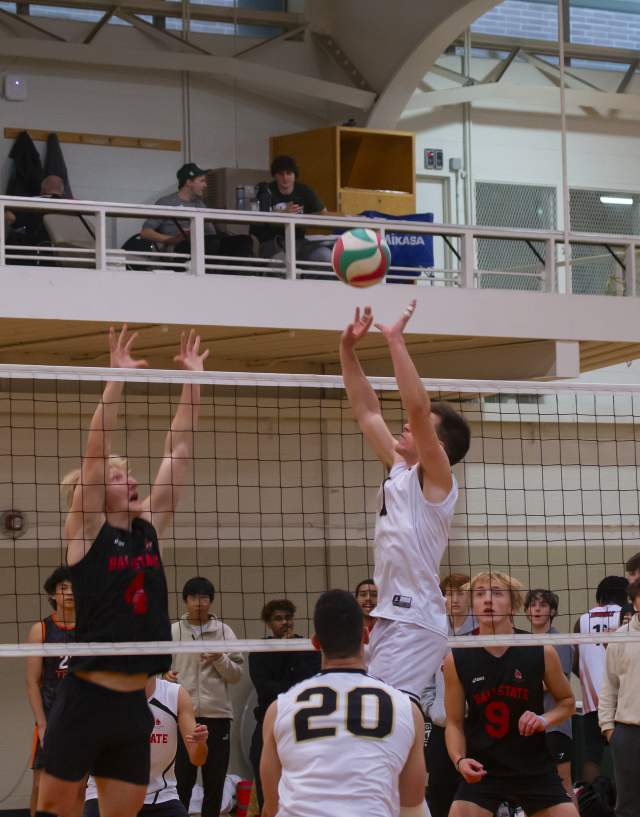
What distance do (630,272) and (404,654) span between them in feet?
27.3

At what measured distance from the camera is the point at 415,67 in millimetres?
14680

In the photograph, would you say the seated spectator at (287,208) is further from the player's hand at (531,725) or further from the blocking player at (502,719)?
the player's hand at (531,725)

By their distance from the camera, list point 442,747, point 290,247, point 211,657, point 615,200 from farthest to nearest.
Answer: point 615,200
point 290,247
point 211,657
point 442,747

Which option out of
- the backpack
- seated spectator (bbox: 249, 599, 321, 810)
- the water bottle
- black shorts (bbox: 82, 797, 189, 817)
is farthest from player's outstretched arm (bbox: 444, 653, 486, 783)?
the water bottle

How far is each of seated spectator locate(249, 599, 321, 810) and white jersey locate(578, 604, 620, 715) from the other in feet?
6.91

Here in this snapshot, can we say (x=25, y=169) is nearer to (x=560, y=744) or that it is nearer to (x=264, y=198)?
(x=264, y=198)

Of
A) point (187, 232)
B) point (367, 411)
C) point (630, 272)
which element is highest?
point (187, 232)

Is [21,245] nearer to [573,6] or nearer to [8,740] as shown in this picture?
[8,740]

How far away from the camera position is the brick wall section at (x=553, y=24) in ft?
52.7

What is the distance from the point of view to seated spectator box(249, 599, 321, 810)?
33.2 feet

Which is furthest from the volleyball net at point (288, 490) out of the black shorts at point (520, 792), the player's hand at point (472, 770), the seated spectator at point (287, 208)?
the player's hand at point (472, 770)

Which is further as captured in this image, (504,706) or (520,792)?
(504,706)

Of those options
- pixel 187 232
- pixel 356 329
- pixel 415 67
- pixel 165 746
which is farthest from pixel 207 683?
pixel 415 67

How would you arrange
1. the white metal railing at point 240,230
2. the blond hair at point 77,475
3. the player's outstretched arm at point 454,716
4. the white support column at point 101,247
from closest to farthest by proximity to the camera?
1. the blond hair at point 77,475
2. the player's outstretched arm at point 454,716
3. the white support column at point 101,247
4. the white metal railing at point 240,230
